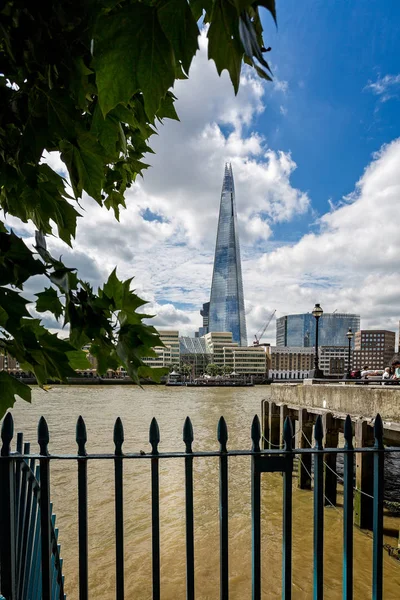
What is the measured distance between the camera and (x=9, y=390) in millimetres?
1084

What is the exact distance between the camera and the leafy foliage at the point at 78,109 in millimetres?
702

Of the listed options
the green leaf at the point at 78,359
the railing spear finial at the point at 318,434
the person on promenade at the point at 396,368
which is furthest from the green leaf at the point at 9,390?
the person on promenade at the point at 396,368

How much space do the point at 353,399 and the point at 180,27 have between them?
10.0 meters

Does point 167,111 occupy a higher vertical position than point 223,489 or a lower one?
higher

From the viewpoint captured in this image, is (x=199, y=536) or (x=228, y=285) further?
(x=228, y=285)

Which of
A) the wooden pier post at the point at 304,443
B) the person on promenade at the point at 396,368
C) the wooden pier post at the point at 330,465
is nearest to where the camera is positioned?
the wooden pier post at the point at 330,465

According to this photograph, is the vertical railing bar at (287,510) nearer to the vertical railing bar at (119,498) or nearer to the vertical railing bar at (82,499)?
the vertical railing bar at (119,498)

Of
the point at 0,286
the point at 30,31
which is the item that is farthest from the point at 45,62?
the point at 0,286

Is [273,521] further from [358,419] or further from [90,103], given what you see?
[90,103]

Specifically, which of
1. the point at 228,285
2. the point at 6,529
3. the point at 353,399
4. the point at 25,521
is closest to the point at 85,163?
the point at 6,529

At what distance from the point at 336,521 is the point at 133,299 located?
33.0ft

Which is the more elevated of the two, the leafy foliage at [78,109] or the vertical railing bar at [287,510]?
the leafy foliage at [78,109]

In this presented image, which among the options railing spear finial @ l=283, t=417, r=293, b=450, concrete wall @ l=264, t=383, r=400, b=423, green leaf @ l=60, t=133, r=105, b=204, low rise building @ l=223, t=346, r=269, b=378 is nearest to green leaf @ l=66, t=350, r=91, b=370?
green leaf @ l=60, t=133, r=105, b=204

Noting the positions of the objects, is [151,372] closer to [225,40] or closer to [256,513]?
[225,40]
